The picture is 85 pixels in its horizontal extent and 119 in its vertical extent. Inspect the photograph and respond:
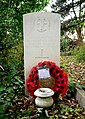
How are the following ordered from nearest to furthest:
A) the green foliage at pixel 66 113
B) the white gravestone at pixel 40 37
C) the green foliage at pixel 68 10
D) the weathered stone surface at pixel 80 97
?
the green foliage at pixel 66 113 < the weathered stone surface at pixel 80 97 < the white gravestone at pixel 40 37 < the green foliage at pixel 68 10

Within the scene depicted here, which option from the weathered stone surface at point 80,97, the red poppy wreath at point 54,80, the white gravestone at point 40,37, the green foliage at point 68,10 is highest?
the green foliage at point 68,10

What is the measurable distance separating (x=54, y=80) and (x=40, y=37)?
0.86 m

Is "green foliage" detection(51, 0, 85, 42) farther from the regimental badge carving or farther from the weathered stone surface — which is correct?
the weathered stone surface

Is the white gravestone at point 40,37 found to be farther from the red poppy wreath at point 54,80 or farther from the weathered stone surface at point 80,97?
the weathered stone surface at point 80,97

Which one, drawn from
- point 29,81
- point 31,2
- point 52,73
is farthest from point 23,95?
point 31,2

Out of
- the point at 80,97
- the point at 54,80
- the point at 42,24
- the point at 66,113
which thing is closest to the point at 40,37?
the point at 42,24

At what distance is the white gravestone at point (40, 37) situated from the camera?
451 centimetres

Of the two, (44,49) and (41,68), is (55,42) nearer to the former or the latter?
(44,49)

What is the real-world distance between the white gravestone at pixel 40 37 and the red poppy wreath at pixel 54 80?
246 millimetres

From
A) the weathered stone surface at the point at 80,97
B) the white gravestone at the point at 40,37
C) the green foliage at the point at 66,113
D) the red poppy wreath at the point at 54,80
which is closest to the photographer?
the green foliage at the point at 66,113

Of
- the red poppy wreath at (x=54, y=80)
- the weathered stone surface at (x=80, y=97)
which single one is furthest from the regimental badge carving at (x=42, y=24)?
the weathered stone surface at (x=80, y=97)

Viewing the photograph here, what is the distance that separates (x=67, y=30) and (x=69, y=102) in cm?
1261

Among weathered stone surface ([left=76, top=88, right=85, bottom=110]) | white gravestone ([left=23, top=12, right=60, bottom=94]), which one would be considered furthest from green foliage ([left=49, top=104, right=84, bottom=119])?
white gravestone ([left=23, top=12, right=60, bottom=94])

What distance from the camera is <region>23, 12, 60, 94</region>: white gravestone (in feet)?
14.8
